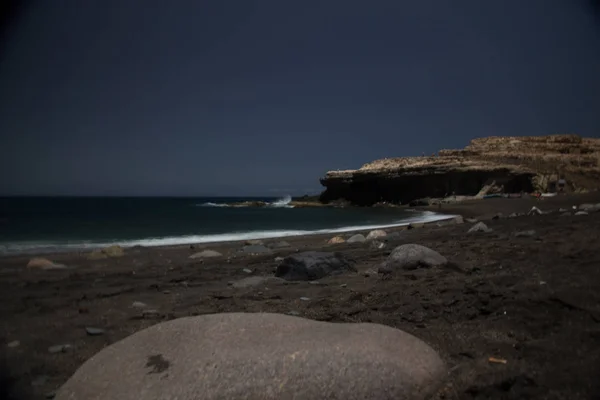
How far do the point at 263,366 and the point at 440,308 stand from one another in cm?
203

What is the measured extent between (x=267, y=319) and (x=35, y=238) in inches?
610

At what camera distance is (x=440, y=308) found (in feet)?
12.0

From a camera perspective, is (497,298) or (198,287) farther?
(198,287)

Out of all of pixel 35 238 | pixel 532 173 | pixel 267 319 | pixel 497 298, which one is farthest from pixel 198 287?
pixel 532 173

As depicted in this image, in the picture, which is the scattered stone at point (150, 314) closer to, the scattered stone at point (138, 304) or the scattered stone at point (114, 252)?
the scattered stone at point (138, 304)

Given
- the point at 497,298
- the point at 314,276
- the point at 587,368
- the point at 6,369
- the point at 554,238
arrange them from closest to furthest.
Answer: the point at 587,368 < the point at 6,369 < the point at 497,298 < the point at 314,276 < the point at 554,238

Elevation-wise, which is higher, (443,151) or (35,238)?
(443,151)

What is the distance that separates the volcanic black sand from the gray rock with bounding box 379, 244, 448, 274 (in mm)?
276

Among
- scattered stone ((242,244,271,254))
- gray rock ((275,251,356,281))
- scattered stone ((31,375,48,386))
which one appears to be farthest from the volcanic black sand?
scattered stone ((242,244,271,254))

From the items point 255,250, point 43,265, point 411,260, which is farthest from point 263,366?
point 255,250

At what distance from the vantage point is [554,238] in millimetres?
6477

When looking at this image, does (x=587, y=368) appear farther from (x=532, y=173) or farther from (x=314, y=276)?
(x=532, y=173)

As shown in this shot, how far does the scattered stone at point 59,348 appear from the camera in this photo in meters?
3.28

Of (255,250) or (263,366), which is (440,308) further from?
(255,250)
